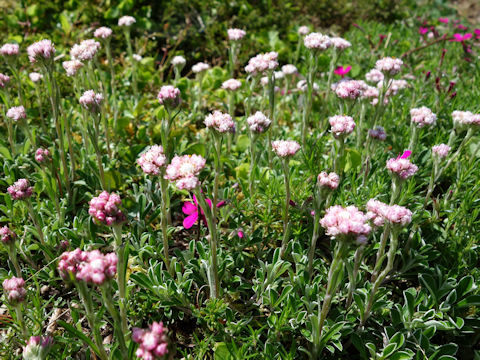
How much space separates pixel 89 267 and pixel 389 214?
1074 mm

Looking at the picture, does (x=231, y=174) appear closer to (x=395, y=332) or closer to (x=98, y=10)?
(x=395, y=332)

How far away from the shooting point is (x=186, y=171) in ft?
4.76

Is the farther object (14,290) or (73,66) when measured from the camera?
(73,66)

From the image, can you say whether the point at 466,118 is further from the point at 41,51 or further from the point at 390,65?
the point at 41,51

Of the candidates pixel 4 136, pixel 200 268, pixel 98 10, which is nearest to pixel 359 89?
pixel 200 268

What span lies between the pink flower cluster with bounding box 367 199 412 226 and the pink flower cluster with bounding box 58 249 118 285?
97 cm

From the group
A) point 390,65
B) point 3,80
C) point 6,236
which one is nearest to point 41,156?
point 6,236

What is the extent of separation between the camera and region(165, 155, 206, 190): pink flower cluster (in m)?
1.41

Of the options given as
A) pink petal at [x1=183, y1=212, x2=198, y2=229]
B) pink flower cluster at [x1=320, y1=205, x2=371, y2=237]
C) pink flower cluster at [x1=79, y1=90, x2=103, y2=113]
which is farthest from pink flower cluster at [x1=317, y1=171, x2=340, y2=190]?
pink flower cluster at [x1=79, y1=90, x2=103, y2=113]

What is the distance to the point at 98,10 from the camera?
423 centimetres

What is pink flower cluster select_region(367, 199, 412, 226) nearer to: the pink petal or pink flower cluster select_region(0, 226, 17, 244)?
the pink petal

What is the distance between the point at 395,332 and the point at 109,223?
49.5 inches

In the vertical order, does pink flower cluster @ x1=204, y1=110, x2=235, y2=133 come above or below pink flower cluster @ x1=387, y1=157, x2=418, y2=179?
above

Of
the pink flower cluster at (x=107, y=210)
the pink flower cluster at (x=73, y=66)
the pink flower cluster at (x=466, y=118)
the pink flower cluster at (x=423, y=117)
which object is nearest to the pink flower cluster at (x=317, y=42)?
the pink flower cluster at (x=423, y=117)
